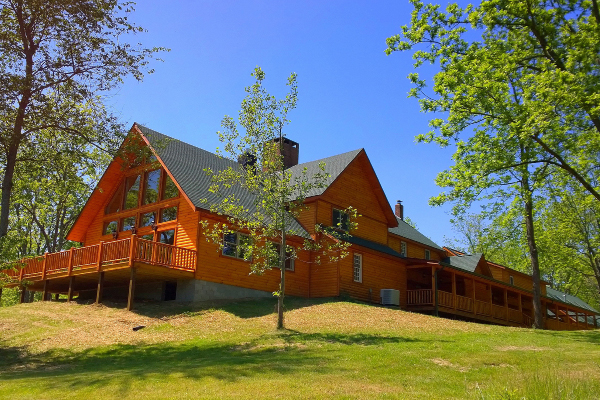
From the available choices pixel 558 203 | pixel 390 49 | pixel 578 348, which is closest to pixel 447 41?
pixel 390 49

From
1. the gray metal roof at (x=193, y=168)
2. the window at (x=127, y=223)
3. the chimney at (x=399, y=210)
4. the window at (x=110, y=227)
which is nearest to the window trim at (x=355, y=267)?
the gray metal roof at (x=193, y=168)

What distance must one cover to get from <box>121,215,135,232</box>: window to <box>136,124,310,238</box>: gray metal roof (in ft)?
12.9

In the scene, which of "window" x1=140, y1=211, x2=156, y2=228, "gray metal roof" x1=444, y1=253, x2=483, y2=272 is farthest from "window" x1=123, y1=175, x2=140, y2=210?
"gray metal roof" x1=444, y1=253, x2=483, y2=272

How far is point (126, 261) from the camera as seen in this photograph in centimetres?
2092

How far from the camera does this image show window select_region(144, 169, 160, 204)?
2586 cm

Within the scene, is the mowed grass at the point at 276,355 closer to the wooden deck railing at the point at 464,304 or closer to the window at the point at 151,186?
the window at the point at 151,186

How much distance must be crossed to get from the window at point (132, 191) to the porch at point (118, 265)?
4053 millimetres

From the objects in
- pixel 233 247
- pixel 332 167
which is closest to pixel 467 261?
pixel 332 167

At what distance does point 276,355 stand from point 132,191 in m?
16.5

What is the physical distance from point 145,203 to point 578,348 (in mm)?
19363

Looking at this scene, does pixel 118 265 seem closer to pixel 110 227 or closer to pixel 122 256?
pixel 122 256

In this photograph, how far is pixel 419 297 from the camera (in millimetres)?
28172

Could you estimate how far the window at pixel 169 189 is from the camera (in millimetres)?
24625

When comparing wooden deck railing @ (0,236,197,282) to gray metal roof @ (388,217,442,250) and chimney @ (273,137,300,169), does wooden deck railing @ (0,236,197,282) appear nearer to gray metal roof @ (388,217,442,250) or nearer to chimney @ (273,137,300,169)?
chimney @ (273,137,300,169)
